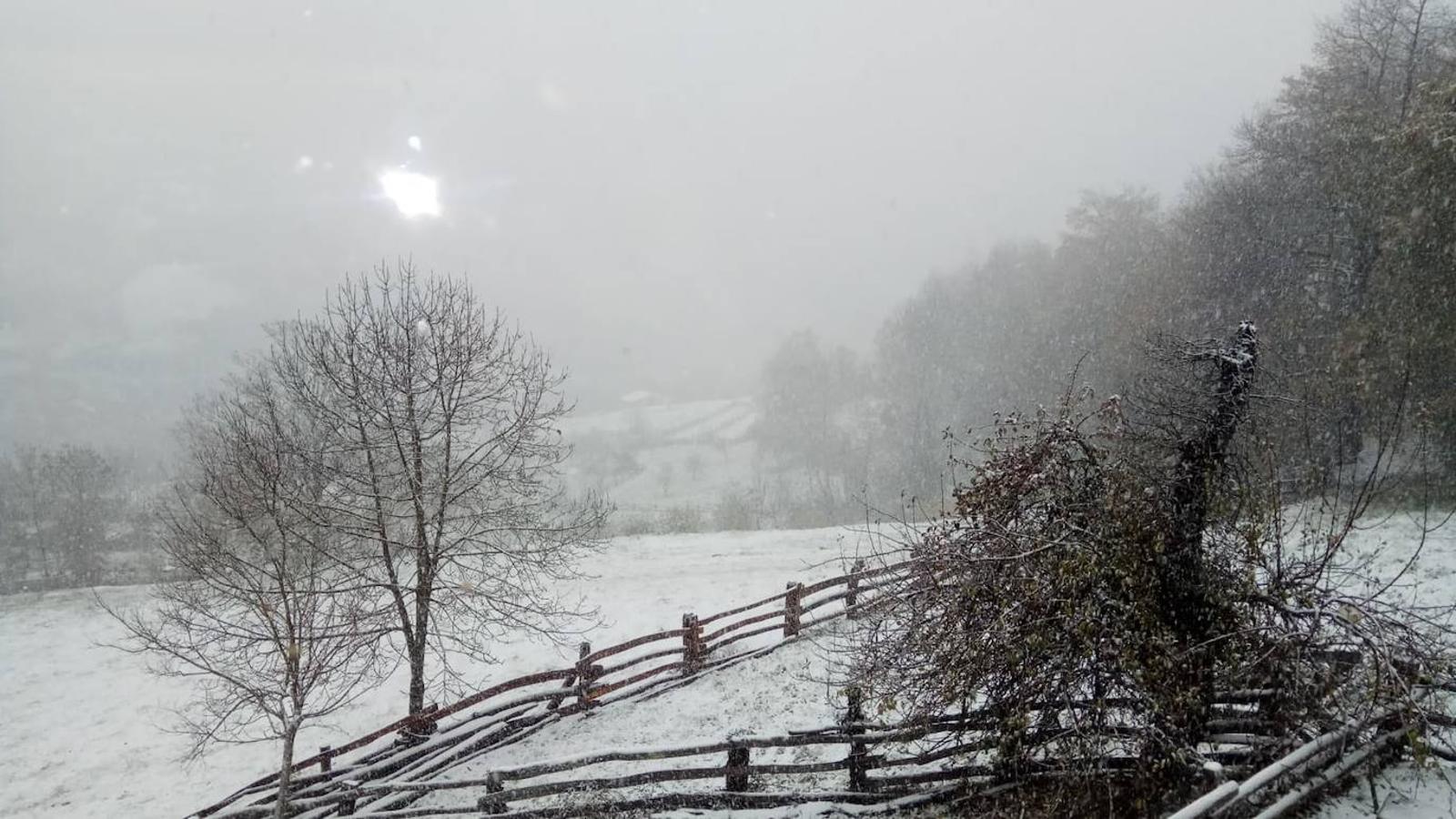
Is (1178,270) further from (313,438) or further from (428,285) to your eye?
(313,438)

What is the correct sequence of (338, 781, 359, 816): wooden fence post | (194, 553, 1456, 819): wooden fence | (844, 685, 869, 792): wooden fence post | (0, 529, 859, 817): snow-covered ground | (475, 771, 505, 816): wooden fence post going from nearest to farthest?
(194, 553, 1456, 819): wooden fence, (844, 685, 869, 792): wooden fence post, (475, 771, 505, 816): wooden fence post, (338, 781, 359, 816): wooden fence post, (0, 529, 859, 817): snow-covered ground

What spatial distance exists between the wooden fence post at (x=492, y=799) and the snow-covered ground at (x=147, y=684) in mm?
3874

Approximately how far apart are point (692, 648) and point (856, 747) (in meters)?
5.50

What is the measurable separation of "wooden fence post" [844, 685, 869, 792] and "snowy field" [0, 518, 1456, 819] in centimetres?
69

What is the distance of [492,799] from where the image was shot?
27.7 ft

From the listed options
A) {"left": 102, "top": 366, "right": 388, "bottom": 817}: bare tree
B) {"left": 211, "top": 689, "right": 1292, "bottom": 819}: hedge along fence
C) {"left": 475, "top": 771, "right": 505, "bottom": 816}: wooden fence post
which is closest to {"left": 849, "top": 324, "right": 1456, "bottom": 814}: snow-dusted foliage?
{"left": 211, "top": 689, "right": 1292, "bottom": 819}: hedge along fence

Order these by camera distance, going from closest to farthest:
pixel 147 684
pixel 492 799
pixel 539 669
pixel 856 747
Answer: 1. pixel 856 747
2. pixel 492 799
3. pixel 539 669
4. pixel 147 684

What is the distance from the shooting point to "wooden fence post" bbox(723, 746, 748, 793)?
8281 mm

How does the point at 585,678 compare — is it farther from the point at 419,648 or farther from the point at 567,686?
the point at 419,648

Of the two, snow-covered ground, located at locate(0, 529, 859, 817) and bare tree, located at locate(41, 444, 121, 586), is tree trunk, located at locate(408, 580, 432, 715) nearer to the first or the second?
snow-covered ground, located at locate(0, 529, 859, 817)

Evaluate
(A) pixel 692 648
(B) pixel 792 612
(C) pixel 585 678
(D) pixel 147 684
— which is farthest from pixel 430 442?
(D) pixel 147 684

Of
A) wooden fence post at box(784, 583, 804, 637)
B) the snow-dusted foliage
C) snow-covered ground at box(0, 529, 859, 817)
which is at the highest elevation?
the snow-dusted foliage

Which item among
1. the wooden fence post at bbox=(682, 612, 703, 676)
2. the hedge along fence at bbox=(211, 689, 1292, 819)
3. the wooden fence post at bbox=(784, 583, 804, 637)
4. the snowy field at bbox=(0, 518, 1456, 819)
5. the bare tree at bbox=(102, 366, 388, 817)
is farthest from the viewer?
the wooden fence post at bbox=(784, 583, 804, 637)

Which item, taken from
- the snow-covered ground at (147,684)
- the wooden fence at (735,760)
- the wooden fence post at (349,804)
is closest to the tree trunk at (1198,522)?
the wooden fence at (735,760)
